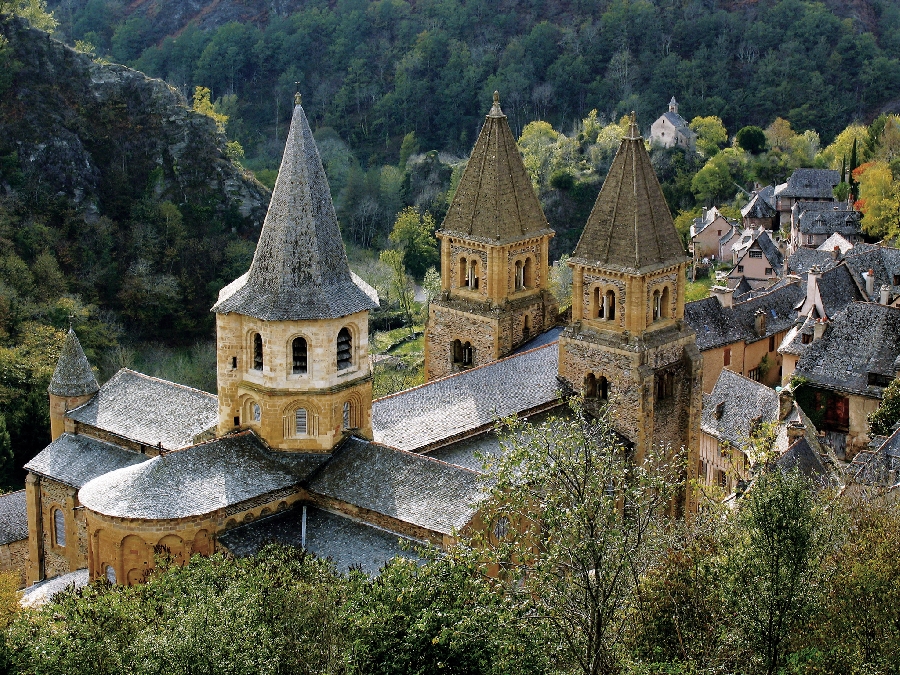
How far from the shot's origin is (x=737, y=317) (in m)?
79.7

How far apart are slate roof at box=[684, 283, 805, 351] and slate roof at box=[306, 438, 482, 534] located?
35136 millimetres

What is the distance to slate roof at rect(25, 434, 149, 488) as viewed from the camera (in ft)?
160

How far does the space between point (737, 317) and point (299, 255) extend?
41798 mm

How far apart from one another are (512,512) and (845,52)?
138 metres

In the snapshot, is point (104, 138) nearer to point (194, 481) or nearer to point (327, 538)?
point (194, 481)

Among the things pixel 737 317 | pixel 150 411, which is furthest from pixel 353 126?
pixel 150 411

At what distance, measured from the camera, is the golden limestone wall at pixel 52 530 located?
4956 centimetres

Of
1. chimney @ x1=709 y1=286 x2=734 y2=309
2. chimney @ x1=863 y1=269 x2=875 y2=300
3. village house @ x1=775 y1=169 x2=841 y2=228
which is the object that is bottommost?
chimney @ x1=709 y1=286 x2=734 y2=309

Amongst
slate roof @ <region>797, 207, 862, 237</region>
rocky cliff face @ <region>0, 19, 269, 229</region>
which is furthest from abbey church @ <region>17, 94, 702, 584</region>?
slate roof @ <region>797, 207, 862, 237</region>

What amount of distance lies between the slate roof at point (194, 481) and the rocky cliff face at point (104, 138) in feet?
196

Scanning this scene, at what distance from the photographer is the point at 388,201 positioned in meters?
134

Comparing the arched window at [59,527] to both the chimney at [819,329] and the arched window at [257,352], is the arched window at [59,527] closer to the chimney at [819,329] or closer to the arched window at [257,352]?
the arched window at [257,352]

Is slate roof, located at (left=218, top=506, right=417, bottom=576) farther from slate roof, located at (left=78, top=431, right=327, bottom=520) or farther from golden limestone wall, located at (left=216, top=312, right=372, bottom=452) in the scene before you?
golden limestone wall, located at (left=216, top=312, right=372, bottom=452)

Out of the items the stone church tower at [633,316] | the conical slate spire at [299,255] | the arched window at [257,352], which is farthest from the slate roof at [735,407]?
the arched window at [257,352]
